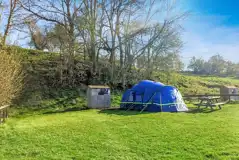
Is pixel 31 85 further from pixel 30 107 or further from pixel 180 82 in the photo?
pixel 180 82

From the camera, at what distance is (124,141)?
5.11m

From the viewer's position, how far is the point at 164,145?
4.74 meters

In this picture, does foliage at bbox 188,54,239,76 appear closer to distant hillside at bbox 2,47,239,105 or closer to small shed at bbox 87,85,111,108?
distant hillside at bbox 2,47,239,105

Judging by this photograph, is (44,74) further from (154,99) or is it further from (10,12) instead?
(154,99)

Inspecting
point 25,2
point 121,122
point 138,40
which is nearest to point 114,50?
point 138,40

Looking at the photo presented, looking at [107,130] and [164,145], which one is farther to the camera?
[107,130]

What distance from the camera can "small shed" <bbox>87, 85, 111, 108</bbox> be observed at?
1162 centimetres

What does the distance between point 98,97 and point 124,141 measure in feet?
22.2

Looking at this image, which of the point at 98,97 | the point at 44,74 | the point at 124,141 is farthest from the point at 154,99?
the point at 44,74

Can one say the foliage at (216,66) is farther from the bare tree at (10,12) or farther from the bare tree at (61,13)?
the bare tree at (10,12)

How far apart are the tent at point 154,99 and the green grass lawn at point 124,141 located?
3065 millimetres

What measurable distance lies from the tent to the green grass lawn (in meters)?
3.06

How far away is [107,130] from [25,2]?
12.9 meters

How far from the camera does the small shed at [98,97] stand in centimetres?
1162
